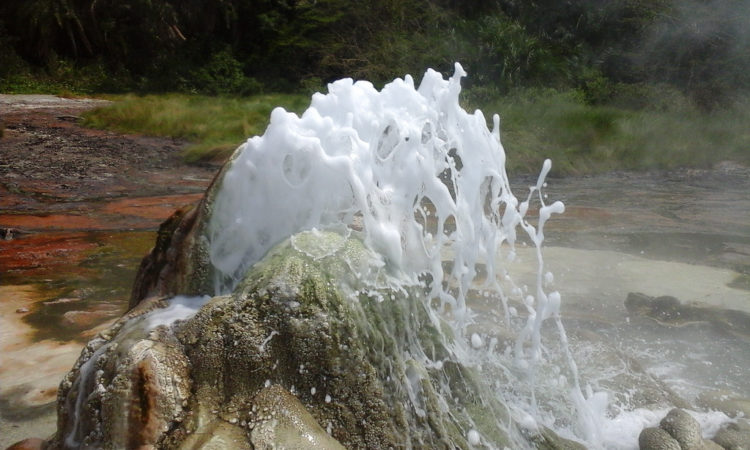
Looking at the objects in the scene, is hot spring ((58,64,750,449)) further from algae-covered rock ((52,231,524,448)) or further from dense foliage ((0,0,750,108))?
dense foliage ((0,0,750,108))

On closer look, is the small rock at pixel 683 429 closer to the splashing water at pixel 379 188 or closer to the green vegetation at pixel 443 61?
the splashing water at pixel 379 188

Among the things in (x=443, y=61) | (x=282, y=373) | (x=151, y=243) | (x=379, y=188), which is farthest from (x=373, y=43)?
(x=282, y=373)

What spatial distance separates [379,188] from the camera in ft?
8.95

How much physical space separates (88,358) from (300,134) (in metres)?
1.13

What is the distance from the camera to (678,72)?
1706 centimetres

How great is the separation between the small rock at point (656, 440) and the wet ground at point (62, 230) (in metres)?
2.58

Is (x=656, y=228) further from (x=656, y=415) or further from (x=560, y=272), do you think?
(x=656, y=415)

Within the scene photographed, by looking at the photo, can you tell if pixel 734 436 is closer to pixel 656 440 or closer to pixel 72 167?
pixel 656 440

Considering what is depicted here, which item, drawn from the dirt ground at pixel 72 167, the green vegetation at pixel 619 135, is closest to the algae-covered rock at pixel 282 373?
the dirt ground at pixel 72 167

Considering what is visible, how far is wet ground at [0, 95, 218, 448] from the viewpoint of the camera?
11.8 ft

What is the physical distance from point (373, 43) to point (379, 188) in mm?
16321

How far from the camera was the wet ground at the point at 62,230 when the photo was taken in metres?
3.61

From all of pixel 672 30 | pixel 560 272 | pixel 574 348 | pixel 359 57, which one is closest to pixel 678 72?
pixel 672 30

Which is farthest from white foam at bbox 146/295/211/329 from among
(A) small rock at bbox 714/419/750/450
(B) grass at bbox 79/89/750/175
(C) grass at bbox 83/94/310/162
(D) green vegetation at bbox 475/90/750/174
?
(D) green vegetation at bbox 475/90/750/174
